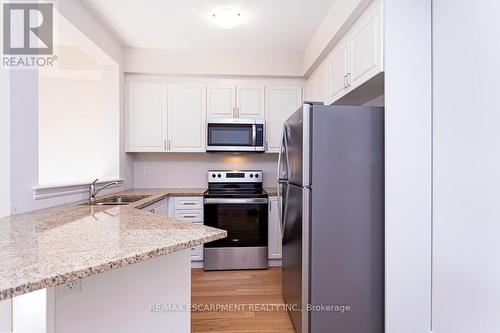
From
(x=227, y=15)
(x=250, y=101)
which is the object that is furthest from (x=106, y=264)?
(x=250, y=101)

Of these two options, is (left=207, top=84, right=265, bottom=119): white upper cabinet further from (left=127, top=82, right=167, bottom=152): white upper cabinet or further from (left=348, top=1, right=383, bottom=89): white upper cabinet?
(left=348, top=1, right=383, bottom=89): white upper cabinet

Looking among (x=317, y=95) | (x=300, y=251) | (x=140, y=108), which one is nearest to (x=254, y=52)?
(x=317, y=95)

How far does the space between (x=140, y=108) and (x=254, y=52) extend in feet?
5.14

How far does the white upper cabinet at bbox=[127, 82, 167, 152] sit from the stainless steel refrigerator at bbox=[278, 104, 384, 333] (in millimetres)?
2174

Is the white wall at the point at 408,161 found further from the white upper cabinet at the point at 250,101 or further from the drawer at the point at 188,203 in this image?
the drawer at the point at 188,203

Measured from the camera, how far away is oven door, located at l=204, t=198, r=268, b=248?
9.86 ft

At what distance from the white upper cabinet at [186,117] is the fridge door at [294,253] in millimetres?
1656

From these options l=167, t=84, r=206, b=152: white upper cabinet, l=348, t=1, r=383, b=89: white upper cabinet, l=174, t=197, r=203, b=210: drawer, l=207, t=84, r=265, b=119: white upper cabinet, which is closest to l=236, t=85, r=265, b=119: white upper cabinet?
l=207, t=84, r=265, b=119: white upper cabinet

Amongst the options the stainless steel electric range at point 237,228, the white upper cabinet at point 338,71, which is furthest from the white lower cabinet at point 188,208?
the white upper cabinet at point 338,71

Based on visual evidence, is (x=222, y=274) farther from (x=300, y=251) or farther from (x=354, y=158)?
(x=354, y=158)

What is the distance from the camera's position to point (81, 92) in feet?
11.2

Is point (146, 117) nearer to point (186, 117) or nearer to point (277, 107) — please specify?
point (186, 117)

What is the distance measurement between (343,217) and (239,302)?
1.30 meters

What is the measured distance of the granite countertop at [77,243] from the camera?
0.67 meters
